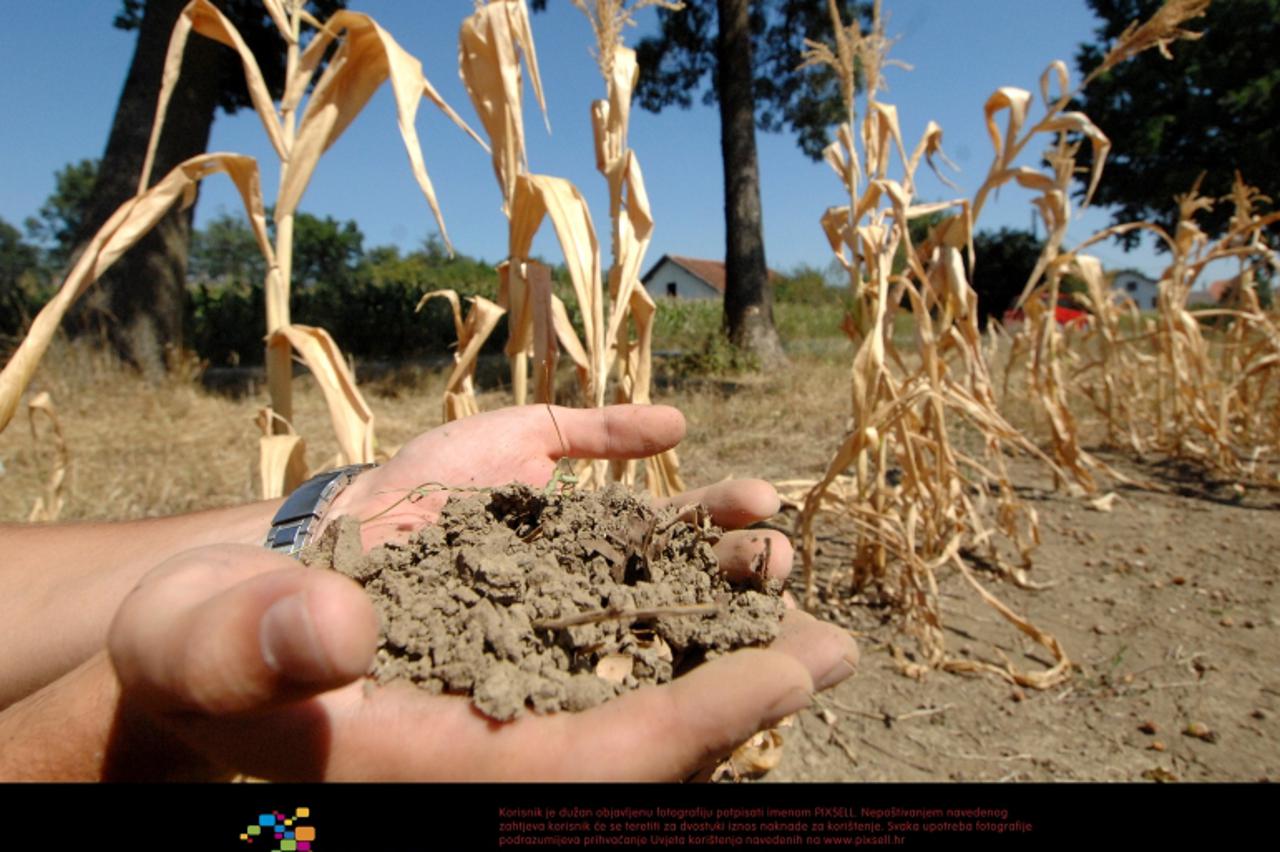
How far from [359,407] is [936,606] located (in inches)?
61.9

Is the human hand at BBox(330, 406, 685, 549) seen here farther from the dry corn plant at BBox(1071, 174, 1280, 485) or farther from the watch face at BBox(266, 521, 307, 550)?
the dry corn plant at BBox(1071, 174, 1280, 485)

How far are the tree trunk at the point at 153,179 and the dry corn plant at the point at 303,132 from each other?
5.05 m

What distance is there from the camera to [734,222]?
7.49m

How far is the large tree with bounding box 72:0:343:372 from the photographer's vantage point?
571cm

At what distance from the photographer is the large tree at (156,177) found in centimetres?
571

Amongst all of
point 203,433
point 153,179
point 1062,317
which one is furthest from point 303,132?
point 1062,317

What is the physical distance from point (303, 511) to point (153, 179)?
23.3 ft

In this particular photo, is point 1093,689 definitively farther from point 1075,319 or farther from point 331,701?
point 1075,319

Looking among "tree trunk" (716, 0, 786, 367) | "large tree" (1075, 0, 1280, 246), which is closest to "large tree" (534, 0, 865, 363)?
Result: "tree trunk" (716, 0, 786, 367)

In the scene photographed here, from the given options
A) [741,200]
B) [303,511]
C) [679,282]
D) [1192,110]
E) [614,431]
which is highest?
[1192,110]

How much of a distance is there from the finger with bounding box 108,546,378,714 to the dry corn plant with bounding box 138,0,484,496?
939mm

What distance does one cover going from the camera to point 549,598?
31.3 inches
